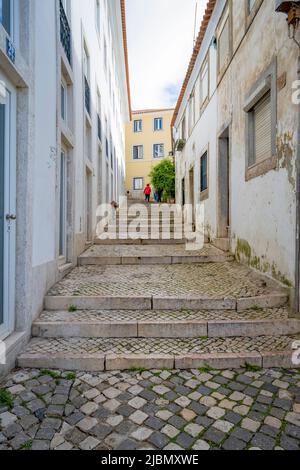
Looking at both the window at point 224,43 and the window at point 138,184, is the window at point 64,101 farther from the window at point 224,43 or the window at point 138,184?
the window at point 138,184

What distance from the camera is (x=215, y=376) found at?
2.80 m

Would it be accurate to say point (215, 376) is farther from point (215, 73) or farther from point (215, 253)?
point (215, 73)

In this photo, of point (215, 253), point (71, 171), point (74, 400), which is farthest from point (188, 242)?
point (74, 400)

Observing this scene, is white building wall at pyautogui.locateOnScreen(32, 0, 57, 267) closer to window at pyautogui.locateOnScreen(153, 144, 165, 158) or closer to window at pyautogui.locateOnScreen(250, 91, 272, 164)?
window at pyautogui.locateOnScreen(250, 91, 272, 164)

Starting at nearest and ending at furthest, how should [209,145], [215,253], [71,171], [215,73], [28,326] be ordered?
[28,326] → [71,171] → [215,253] → [215,73] → [209,145]

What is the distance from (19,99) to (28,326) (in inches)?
98.5

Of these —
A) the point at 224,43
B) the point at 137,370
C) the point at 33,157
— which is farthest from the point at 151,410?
the point at 224,43

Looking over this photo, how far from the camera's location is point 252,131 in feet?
18.0

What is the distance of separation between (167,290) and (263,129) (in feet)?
10.5

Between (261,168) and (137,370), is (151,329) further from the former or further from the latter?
(261,168)

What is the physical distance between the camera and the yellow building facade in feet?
101

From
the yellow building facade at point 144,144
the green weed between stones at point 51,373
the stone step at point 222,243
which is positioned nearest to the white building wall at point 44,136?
the green weed between stones at point 51,373

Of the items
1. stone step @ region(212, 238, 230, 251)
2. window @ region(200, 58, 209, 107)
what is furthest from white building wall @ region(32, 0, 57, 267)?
window @ region(200, 58, 209, 107)
